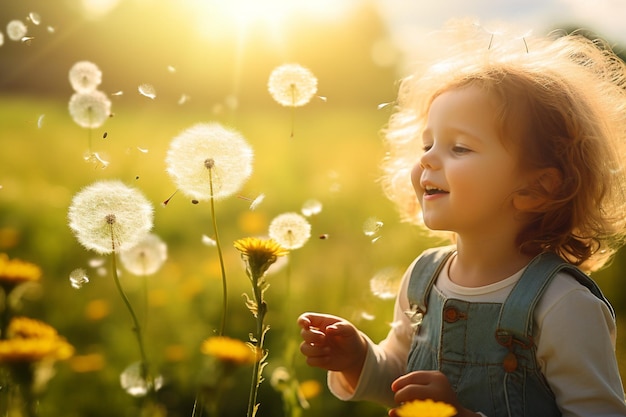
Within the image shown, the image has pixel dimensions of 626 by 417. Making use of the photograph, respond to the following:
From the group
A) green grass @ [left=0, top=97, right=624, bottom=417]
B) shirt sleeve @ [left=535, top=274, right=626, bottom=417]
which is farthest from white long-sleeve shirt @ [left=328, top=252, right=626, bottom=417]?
green grass @ [left=0, top=97, right=624, bottom=417]

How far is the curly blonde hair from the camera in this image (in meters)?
1.45

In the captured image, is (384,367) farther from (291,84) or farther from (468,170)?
(291,84)

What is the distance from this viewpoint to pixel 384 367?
1627 millimetres

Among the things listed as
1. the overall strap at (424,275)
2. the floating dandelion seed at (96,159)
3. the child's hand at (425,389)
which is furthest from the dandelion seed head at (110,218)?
the overall strap at (424,275)

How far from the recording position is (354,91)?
7.18 metres

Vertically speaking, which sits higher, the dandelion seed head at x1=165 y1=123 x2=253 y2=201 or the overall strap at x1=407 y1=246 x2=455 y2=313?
the dandelion seed head at x1=165 y1=123 x2=253 y2=201

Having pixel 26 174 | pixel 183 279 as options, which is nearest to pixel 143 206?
pixel 183 279

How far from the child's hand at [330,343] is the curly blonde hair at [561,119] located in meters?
0.39

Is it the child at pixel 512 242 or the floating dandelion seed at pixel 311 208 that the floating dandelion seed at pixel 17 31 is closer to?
the floating dandelion seed at pixel 311 208

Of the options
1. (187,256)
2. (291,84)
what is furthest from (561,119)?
(187,256)

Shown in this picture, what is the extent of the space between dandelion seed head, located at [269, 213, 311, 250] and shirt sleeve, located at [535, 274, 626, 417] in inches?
18.7

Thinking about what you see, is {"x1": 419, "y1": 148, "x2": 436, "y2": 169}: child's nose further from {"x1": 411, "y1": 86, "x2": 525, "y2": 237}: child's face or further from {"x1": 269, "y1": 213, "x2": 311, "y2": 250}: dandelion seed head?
{"x1": 269, "y1": 213, "x2": 311, "y2": 250}: dandelion seed head

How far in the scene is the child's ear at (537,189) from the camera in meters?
1.44

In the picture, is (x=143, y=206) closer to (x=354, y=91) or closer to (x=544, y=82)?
(x=544, y=82)
